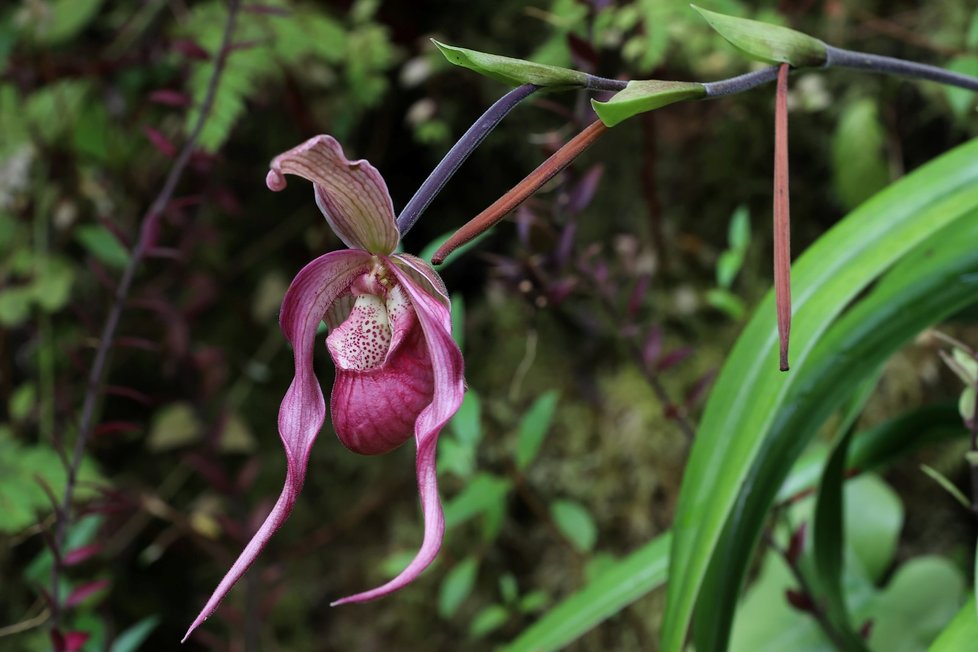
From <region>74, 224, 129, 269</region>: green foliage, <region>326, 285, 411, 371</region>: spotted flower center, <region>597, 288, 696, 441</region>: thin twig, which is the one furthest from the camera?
<region>74, 224, 129, 269</region>: green foliage

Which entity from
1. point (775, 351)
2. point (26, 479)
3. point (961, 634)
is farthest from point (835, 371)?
point (26, 479)

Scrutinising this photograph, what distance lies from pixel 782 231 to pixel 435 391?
0.20 meters

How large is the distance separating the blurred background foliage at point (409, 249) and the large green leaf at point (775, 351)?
12.5 inches

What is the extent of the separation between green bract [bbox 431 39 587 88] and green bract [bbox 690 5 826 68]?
0.08 meters

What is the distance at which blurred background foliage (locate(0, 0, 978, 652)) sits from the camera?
3.68ft

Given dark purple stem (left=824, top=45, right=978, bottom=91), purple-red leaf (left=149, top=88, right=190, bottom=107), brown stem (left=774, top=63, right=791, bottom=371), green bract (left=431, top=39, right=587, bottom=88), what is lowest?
purple-red leaf (left=149, top=88, right=190, bottom=107)

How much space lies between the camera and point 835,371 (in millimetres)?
634

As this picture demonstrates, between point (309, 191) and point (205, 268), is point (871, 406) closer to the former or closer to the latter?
A: point (309, 191)

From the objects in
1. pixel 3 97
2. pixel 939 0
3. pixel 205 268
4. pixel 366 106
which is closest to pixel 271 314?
pixel 205 268

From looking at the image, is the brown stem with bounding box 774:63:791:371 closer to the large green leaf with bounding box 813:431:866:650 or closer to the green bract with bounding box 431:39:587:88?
the green bract with bounding box 431:39:587:88

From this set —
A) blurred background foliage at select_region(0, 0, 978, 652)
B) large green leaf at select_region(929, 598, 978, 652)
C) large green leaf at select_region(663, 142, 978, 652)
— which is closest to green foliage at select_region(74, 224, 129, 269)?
blurred background foliage at select_region(0, 0, 978, 652)

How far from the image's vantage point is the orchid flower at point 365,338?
0.45m

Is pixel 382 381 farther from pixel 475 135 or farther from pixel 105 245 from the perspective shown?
pixel 105 245

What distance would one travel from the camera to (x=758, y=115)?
1263mm
